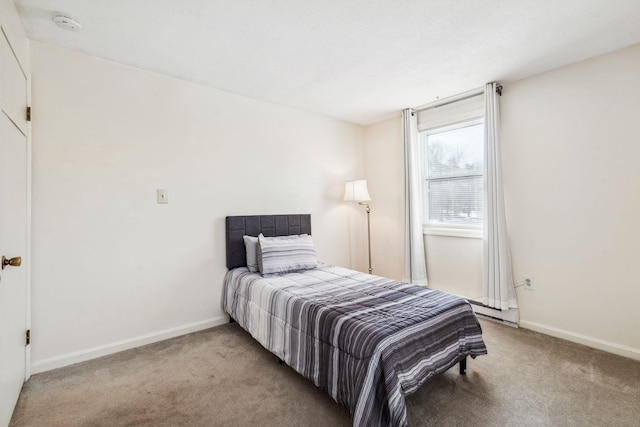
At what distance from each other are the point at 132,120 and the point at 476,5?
271cm

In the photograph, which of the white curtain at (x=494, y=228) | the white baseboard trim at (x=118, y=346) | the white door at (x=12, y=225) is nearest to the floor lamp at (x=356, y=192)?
the white curtain at (x=494, y=228)

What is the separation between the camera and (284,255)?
2859mm

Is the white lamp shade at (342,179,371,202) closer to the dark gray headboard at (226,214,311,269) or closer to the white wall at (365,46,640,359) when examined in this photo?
the dark gray headboard at (226,214,311,269)

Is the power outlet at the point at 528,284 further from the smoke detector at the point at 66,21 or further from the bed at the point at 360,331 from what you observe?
the smoke detector at the point at 66,21

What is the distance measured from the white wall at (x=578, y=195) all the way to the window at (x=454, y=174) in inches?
13.2

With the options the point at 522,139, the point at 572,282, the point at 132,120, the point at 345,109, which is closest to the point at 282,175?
the point at 345,109

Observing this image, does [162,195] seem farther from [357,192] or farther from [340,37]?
[357,192]

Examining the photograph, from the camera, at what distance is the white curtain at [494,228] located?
2.83m

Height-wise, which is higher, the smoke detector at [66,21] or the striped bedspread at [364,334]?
the smoke detector at [66,21]

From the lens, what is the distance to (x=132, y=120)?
248cm

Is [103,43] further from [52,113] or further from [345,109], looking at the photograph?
[345,109]

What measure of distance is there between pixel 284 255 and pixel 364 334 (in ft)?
4.83

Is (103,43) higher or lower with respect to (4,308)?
higher

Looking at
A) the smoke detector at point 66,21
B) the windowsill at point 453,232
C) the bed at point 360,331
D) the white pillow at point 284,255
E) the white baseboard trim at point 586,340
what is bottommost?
the white baseboard trim at point 586,340
